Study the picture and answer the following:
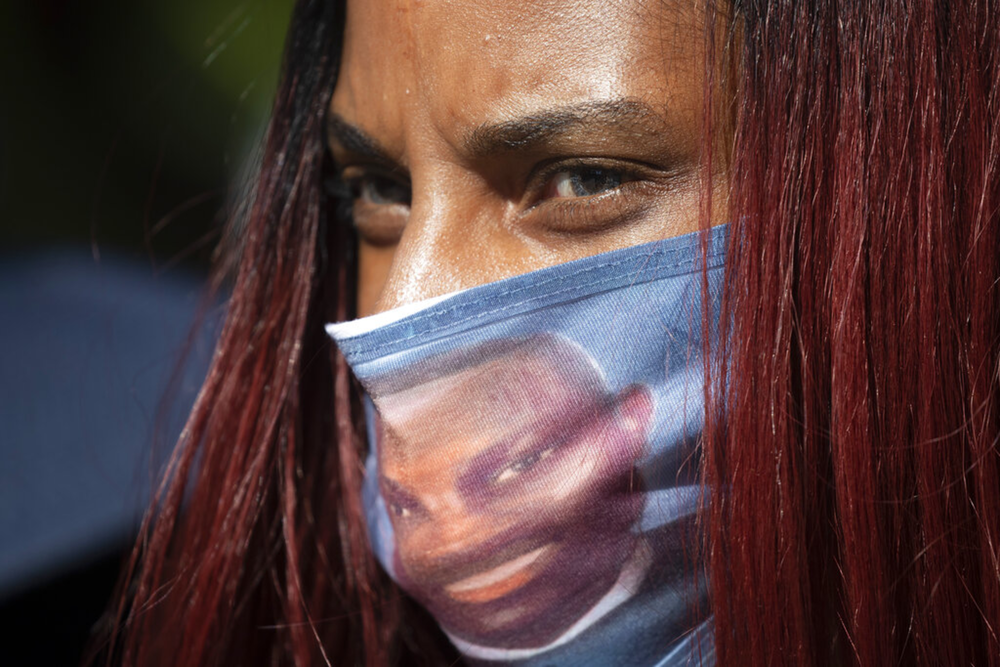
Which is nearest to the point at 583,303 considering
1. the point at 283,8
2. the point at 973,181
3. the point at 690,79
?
the point at 690,79

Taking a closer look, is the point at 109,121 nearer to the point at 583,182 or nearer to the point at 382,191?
the point at 382,191

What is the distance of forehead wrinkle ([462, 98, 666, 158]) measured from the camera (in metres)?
1.00

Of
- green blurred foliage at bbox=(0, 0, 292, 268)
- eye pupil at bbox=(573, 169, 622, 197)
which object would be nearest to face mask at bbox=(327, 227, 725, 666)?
eye pupil at bbox=(573, 169, 622, 197)

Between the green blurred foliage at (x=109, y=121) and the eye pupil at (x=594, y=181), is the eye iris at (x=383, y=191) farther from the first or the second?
the green blurred foliage at (x=109, y=121)

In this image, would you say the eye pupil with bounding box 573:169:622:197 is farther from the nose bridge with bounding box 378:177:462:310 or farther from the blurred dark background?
the blurred dark background

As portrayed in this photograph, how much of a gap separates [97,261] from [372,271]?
62cm

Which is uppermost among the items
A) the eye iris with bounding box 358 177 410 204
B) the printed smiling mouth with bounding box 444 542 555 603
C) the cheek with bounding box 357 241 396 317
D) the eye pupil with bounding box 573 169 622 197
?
the eye iris with bounding box 358 177 410 204

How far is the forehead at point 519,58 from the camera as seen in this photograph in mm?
1003

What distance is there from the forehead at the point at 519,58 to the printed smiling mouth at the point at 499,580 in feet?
1.70

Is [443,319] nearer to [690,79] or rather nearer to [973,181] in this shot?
[690,79]

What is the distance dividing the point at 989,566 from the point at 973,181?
→ 1.32 ft

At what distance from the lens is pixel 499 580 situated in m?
1.05

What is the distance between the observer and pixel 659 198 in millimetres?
1042

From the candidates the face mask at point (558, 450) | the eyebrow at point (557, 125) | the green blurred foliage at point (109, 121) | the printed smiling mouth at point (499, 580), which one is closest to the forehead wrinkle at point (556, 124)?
the eyebrow at point (557, 125)
